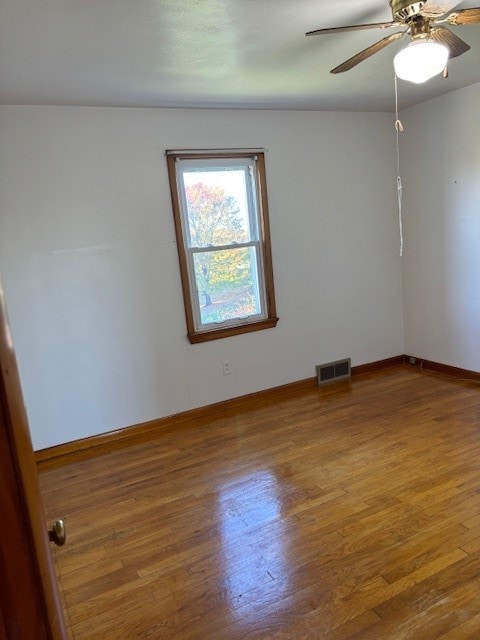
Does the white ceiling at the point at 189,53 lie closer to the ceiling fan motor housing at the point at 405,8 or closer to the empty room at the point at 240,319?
the empty room at the point at 240,319

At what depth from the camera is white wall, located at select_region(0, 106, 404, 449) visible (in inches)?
118

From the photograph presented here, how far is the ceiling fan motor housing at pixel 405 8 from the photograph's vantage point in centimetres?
170

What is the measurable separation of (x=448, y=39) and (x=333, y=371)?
9.47 feet

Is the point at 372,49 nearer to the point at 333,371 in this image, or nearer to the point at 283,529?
the point at 283,529

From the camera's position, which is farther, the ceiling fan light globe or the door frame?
the ceiling fan light globe

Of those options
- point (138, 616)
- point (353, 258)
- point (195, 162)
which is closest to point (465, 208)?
point (353, 258)

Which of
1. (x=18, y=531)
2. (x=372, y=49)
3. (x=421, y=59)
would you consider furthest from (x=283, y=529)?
(x=372, y=49)

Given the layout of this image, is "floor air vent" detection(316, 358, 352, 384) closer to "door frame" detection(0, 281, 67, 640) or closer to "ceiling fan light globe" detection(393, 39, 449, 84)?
"ceiling fan light globe" detection(393, 39, 449, 84)

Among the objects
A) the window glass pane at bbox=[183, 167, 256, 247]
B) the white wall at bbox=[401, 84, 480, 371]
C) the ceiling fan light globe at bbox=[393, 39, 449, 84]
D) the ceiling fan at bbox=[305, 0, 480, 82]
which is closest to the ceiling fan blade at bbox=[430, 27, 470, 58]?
the ceiling fan at bbox=[305, 0, 480, 82]

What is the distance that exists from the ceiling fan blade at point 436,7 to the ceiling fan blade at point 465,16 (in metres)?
0.03

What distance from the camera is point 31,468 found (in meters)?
0.80

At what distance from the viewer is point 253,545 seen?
209cm

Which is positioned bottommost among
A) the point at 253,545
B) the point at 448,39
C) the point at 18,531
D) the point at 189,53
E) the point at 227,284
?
the point at 253,545

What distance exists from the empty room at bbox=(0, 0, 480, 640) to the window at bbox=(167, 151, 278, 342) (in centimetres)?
2
